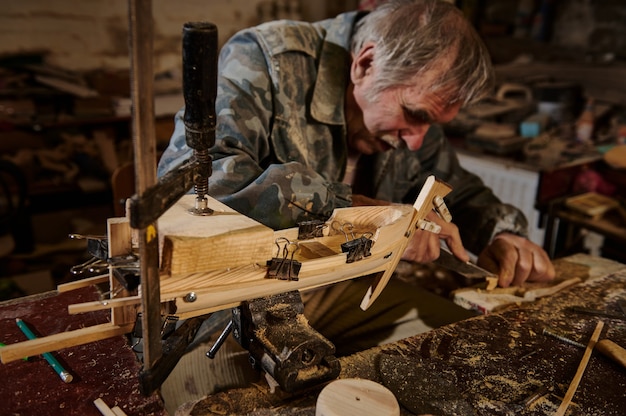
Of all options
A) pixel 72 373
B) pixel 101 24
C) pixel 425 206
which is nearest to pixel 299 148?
pixel 425 206

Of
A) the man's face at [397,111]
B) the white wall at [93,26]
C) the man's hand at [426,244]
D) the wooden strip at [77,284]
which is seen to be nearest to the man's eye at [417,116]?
the man's face at [397,111]

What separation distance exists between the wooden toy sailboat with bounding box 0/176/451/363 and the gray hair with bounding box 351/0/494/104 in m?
0.60

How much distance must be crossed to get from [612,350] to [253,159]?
1.07 meters

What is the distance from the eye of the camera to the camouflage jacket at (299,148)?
1.42 m

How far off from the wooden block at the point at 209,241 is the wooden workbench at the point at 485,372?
307 mm

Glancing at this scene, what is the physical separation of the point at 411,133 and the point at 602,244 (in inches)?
86.1

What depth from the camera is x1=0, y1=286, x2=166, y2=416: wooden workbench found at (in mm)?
1048

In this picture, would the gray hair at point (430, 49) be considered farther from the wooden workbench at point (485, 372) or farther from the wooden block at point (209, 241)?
the wooden block at point (209, 241)

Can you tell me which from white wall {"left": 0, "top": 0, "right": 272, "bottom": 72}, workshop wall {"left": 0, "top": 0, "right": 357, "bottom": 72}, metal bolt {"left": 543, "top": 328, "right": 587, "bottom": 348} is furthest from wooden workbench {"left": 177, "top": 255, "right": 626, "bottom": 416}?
white wall {"left": 0, "top": 0, "right": 272, "bottom": 72}

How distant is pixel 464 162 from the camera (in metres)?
3.53

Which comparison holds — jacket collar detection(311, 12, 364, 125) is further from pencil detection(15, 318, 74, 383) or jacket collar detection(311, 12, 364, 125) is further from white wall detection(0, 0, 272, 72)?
white wall detection(0, 0, 272, 72)

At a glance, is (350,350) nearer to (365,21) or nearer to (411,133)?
(411,133)

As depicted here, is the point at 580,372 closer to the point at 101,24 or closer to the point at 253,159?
the point at 253,159

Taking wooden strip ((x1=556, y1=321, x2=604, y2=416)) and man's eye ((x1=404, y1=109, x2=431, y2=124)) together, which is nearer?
wooden strip ((x1=556, y1=321, x2=604, y2=416))
